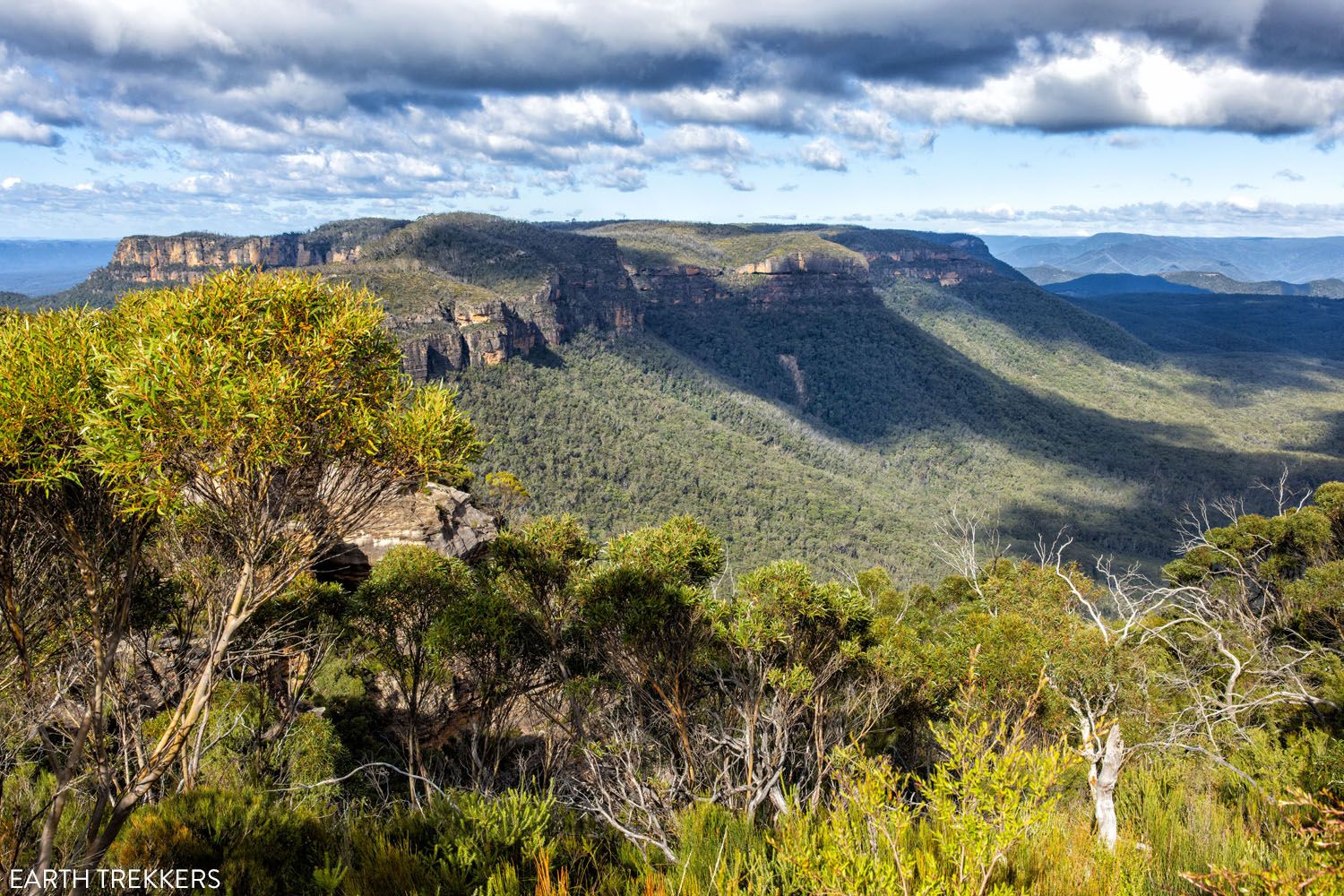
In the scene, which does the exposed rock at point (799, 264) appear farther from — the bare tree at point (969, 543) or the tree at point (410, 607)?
the tree at point (410, 607)

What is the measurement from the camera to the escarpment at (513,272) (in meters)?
60.8

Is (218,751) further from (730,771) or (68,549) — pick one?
(730,771)

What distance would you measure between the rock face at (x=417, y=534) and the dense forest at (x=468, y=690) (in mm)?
2291

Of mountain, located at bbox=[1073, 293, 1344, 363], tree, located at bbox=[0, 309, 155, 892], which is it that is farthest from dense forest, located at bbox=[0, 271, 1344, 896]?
mountain, located at bbox=[1073, 293, 1344, 363]

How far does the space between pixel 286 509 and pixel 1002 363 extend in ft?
419

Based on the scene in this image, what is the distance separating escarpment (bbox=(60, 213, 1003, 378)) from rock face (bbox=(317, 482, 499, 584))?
2398cm

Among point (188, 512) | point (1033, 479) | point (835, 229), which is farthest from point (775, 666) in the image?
point (835, 229)

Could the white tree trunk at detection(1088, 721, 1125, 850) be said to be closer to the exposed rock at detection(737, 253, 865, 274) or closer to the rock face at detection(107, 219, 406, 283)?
the rock face at detection(107, 219, 406, 283)

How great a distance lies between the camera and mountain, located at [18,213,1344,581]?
57688mm

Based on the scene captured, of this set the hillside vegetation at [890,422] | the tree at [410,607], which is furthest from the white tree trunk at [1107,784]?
the hillside vegetation at [890,422]

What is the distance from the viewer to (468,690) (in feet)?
38.3

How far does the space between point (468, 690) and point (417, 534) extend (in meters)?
3.88

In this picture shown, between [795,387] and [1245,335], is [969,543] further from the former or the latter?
[1245,335]

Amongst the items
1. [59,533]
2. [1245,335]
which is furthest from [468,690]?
[1245,335]
